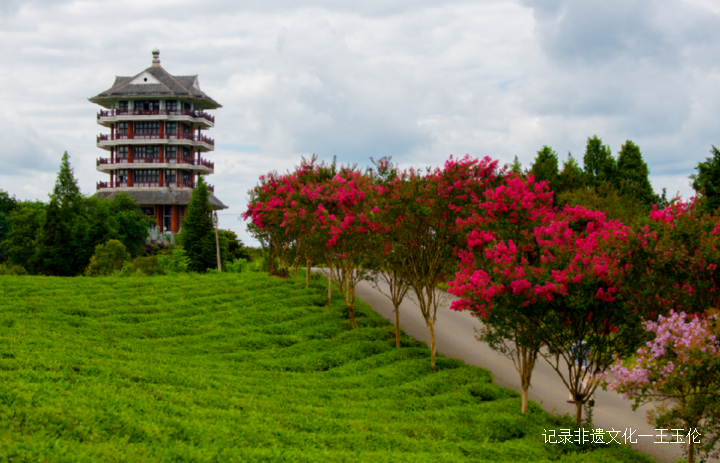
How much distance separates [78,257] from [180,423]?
135 ft

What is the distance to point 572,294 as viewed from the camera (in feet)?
A: 41.3

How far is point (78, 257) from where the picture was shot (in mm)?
45688

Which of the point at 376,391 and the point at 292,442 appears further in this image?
the point at 376,391

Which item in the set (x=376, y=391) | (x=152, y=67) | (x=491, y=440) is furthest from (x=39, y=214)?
(x=491, y=440)

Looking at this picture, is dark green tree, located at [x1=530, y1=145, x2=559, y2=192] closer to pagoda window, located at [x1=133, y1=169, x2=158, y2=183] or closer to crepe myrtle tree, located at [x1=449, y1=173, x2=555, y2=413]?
crepe myrtle tree, located at [x1=449, y1=173, x2=555, y2=413]

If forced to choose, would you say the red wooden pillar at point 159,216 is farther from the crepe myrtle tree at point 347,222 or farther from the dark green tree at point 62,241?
the crepe myrtle tree at point 347,222

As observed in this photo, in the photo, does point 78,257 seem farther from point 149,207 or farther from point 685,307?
point 685,307

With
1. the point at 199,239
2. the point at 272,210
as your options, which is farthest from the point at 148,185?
the point at 272,210

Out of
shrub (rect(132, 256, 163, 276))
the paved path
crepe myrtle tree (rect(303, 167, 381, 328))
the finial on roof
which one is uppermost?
the finial on roof

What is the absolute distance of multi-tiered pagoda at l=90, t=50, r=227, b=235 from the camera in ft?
199

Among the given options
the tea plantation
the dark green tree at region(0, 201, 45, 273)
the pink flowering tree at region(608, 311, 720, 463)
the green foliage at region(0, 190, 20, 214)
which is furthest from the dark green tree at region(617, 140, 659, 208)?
the green foliage at region(0, 190, 20, 214)

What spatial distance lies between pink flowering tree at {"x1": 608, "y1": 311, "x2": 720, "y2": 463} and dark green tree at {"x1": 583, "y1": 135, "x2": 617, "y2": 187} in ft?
113

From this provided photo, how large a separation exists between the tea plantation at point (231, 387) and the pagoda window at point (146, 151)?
37.3 meters

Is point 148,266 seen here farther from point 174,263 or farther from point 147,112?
point 147,112
